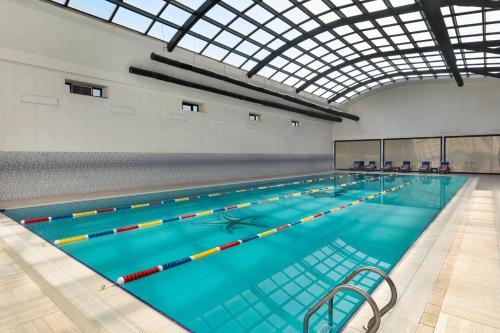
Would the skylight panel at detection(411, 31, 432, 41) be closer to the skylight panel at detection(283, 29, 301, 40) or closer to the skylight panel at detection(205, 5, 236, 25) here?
the skylight panel at detection(283, 29, 301, 40)

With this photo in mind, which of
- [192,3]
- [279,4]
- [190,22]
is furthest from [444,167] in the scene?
[192,3]

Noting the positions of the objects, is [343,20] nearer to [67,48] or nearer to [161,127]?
[161,127]

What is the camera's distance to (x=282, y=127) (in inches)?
753

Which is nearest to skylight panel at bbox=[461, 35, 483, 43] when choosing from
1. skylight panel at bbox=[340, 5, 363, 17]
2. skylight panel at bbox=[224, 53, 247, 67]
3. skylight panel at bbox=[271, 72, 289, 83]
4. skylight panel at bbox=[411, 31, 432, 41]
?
skylight panel at bbox=[411, 31, 432, 41]

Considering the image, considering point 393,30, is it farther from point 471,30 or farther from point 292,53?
point 292,53

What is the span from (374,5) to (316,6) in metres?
2.19

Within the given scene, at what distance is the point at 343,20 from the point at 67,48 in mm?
10471

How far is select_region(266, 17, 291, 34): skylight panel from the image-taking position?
11751mm

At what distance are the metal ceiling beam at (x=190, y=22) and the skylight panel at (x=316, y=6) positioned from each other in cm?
378

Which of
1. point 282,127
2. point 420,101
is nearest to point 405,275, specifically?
point 282,127

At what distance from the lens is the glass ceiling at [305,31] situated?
1001 centimetres

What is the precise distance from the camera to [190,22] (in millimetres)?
10375

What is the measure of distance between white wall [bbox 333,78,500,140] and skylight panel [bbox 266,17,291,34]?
1378cm

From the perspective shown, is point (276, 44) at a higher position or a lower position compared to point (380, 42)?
lower
